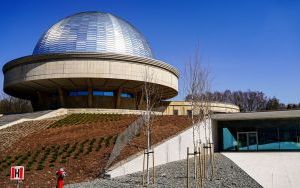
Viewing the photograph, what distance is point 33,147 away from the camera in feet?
80.5

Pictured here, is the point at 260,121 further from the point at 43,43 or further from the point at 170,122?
the point at 43,43

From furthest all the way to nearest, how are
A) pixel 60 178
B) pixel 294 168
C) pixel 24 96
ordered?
1. pixel 24 96
2. pixel 294 168
3. pixel 60 178

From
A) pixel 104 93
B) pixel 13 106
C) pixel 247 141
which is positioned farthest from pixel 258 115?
pixel 13 106

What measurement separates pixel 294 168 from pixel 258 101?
247ft

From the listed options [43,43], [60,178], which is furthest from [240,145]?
[43,43]

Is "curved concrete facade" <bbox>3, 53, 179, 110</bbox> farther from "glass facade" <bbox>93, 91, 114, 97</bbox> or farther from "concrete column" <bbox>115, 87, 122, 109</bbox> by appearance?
"glass facade" <bbox>93, 91, 114, 97</bbox>

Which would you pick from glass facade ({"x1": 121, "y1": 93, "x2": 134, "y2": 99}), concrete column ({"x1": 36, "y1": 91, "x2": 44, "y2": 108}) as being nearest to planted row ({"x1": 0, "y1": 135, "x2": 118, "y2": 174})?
glass facade ({"x1": 121, "y1": 93, "x2": 134, "y2": 99})

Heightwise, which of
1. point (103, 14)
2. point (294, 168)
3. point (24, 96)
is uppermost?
point (103, 14)

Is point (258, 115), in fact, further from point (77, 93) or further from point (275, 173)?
point (77, 93)

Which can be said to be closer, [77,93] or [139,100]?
[77,93]

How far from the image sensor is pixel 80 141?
24.4 meters

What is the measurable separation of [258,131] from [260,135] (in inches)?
16.9

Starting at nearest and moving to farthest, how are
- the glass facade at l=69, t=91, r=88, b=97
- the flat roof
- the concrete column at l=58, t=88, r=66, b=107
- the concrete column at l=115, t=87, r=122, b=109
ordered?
the flat roof
the concrete column at l=58, t=88, r=66, b=107
the concrete column at l=115, t=87, r=122, b=109
the glass facade at l=69, t=91, r=88, b=97

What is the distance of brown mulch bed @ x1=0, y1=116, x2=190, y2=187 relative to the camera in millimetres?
17656
